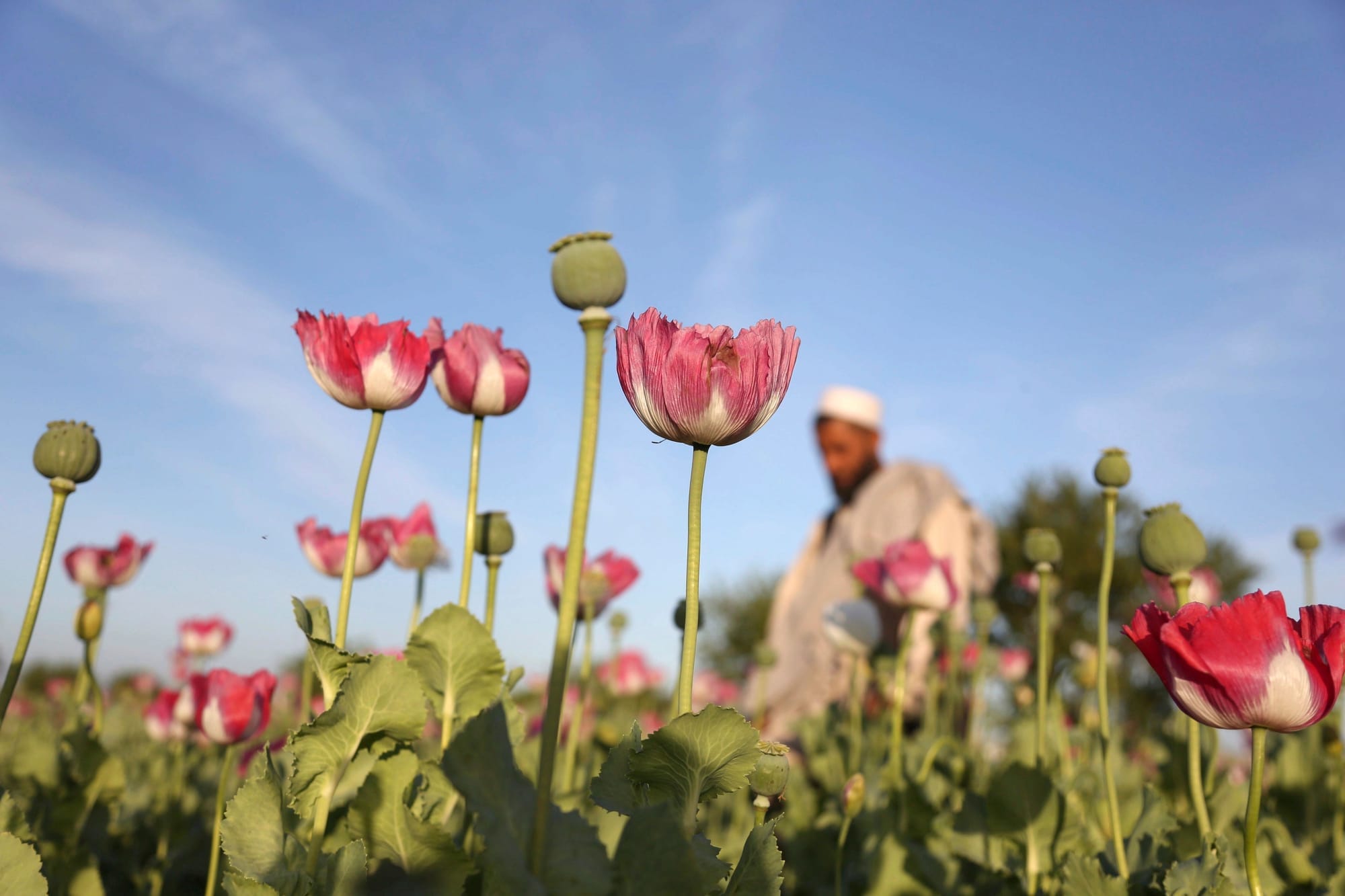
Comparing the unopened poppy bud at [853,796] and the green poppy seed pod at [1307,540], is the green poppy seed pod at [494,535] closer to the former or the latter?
the unopened poppy bud at [853,796]

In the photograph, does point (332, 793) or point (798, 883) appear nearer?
point (332, 793)

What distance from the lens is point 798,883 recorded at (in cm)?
239

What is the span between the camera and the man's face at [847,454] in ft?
23.5

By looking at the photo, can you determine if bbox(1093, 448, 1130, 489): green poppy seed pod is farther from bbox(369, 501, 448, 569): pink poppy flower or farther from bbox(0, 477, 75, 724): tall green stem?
bbox(0, 477, 75, 724): tall green stem

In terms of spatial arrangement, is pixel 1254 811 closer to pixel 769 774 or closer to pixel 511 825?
pixel 769 774

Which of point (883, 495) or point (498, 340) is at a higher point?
point (883, 495)

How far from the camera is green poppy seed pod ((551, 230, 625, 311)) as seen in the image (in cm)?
77

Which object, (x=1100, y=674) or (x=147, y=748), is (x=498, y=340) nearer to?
(x=1100, y=674)

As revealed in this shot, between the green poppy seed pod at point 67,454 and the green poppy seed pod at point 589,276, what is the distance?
36.1 inches

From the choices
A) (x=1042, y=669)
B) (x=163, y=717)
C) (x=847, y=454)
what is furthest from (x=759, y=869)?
(x=847, y=454)

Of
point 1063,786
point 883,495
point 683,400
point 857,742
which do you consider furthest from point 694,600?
point 883,495

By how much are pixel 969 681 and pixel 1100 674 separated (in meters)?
3.19

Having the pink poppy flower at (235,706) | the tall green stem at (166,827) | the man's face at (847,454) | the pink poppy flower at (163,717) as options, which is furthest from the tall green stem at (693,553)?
the man's face at (847,454)

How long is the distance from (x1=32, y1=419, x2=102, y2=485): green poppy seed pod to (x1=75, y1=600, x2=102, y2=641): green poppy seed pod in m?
0.71
